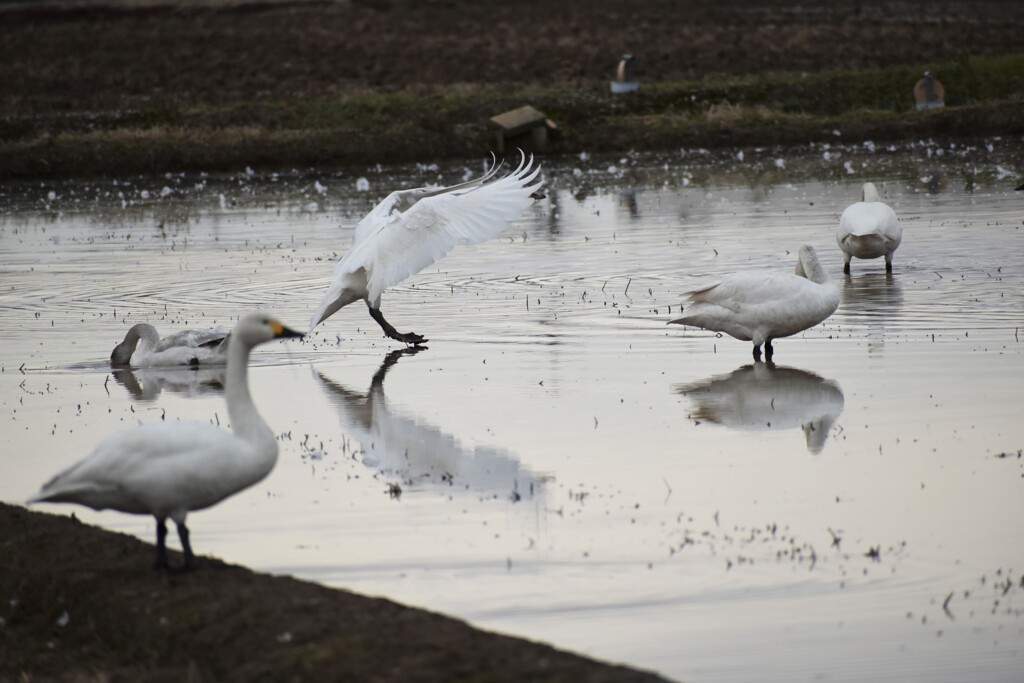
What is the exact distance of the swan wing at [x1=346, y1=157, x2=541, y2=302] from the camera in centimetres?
1234

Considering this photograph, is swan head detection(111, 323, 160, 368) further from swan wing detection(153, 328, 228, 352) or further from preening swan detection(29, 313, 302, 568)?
preening swan detection(29, 313, 302, 568)

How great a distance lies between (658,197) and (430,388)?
14367 millimetres

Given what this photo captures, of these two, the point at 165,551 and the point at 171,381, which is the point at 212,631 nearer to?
the point at 165,551

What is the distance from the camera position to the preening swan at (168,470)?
578 centimetres

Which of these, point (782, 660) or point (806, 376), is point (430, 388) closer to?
point (806, 376)

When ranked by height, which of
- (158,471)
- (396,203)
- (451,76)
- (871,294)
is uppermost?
(451,76)

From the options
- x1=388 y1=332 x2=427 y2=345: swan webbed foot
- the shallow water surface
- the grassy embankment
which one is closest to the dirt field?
the grassy embankment

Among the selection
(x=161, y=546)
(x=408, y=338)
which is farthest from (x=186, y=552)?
(x=408, y=338)

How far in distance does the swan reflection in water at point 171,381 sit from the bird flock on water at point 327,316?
75mm

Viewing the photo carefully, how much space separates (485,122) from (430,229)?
73.9 ft

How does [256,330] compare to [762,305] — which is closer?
[256,330]

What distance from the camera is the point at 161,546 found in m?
5.99

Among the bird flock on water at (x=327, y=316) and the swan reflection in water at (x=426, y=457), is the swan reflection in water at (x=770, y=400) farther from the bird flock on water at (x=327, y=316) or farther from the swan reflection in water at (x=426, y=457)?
the swan reflection in water at (x=426, y=457)

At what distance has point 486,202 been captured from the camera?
1298cm
